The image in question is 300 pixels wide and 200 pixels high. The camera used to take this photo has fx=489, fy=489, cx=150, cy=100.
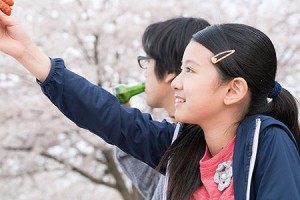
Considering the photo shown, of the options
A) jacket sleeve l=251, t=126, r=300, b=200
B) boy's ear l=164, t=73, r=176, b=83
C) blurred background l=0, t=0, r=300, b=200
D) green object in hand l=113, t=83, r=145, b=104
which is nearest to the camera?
jacket sleeve l=251, t=126, r=300, b=200

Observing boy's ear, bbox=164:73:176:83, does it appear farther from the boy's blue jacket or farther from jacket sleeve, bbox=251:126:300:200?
jacket sleeve, bbox=251:126:300:200

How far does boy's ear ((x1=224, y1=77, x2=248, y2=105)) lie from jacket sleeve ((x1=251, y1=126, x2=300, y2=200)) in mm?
182

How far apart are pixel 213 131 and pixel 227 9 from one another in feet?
17.8

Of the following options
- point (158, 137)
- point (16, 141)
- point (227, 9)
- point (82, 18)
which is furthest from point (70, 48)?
point (158, 137)

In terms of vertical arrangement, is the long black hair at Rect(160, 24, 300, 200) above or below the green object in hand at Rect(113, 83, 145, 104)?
above

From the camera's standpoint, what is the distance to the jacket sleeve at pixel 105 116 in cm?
164

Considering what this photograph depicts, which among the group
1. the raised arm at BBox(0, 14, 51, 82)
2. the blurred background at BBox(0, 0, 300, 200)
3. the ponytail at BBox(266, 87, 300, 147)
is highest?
the ponytail at BBox(266, 87, 300, 147)

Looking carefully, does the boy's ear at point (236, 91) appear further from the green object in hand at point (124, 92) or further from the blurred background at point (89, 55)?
the blurred background at point (89, 55)

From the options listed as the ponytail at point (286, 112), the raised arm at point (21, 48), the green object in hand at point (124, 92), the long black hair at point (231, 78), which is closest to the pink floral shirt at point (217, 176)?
the long black hair at point (231, 78)

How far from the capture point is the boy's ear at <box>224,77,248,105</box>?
160 cm

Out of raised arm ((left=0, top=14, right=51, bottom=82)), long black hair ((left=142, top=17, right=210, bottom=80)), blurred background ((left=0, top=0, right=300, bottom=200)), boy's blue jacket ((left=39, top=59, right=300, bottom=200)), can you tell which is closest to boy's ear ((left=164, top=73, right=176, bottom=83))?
long black hair ((left=142, top=17, right=210, bottom=80))

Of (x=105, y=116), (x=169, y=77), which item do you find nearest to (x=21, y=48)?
(x=105, y=116)

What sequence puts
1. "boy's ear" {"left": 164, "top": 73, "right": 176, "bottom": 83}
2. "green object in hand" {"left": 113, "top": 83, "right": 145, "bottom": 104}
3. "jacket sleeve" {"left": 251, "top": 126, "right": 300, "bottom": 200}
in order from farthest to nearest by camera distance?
"green object in hand" {"left": 113, "top": 83, "right": 145, "bottom": 104} → "boy's ear" {"left": 164, "top": 73, "right": 176, "bottom": 83} → "jacket sleeve" {"left": 251, "top": 126, "right": 300, "bottom": 200}

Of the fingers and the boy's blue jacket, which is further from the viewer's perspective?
the fingers
